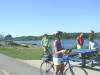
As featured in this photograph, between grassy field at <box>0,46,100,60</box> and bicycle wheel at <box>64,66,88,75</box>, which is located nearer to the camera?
bicycle wheel at <box>64,66,88,75</box>

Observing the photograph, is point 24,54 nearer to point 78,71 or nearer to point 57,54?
point 57,54

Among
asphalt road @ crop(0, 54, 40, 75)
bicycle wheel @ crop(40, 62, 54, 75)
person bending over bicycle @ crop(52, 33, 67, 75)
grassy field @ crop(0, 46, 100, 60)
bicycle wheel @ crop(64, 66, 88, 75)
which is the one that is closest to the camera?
bicycle wheel @ crop(64, 66, 88, 75)

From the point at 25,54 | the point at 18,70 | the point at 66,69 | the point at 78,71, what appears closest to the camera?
the point at 78,71

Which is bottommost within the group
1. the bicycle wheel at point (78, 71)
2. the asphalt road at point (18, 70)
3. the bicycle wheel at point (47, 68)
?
the asphalt road at point (18, 70)

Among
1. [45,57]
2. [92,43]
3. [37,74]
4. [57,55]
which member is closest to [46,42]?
[92,43]

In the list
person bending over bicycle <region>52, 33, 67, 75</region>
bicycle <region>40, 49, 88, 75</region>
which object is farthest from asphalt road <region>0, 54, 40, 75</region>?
person bending over bicycle <region>52, 33, 67, 75</region>

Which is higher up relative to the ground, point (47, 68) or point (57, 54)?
point (57, 54)

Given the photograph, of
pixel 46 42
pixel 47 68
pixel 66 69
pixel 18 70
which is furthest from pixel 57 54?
pixel 46 42

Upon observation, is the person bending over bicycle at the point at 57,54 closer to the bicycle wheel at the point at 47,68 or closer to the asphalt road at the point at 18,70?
the bicycle wheel at the point at 47,68

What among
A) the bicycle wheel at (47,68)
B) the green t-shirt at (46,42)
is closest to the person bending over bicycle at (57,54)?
the bicycle wheel at (47,68)

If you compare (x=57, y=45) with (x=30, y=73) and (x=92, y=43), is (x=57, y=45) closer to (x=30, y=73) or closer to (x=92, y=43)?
(x=30, y=73)

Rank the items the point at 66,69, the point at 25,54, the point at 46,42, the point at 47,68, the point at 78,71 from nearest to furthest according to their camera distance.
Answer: the point at 78,71 → the point at 66,69 → the point at 47,68 → the point at 46,42 → the point at 25,54

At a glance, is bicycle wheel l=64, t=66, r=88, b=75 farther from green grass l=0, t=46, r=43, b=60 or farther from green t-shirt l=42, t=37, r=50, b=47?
green grass l=0, t=46, r=43, b=60

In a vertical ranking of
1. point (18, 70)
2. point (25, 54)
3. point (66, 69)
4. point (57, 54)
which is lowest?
point (25, 54)
